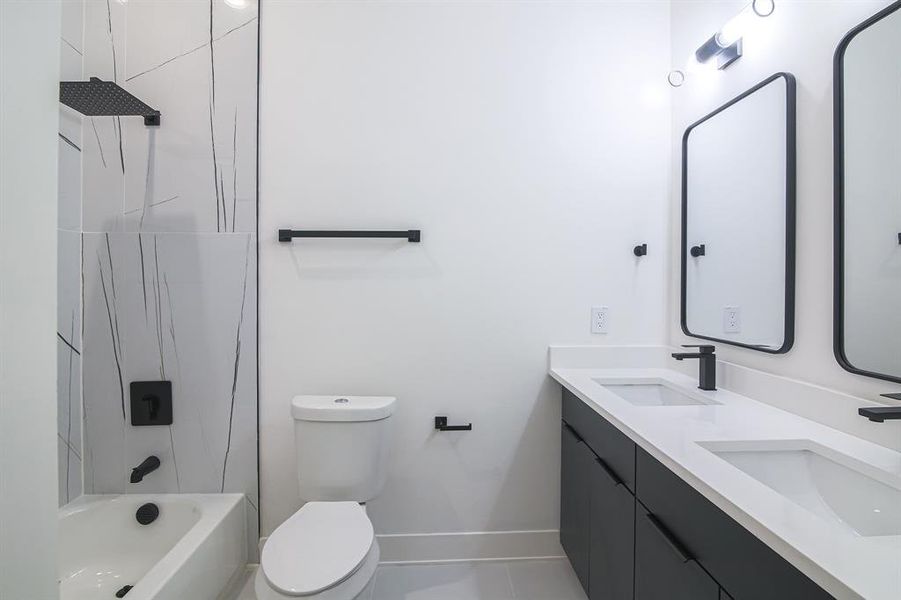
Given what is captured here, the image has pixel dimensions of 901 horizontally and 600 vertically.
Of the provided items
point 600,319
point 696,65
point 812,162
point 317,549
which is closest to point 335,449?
point 317,549

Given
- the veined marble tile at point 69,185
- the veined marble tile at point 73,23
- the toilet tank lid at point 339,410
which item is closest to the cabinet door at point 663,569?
the toilet tank lid at point 339,410

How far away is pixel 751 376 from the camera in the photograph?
1358 millimetres

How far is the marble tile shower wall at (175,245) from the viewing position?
1.71 metres

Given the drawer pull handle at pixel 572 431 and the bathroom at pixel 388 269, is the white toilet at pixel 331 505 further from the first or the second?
the drawer pull handle at pixel 572 431

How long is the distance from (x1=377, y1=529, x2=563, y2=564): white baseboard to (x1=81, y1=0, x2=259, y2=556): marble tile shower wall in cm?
65

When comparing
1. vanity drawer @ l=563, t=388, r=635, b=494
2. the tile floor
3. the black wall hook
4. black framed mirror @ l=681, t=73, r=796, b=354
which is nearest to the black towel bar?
the black wall hook

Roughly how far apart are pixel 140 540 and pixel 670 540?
75.6 inches

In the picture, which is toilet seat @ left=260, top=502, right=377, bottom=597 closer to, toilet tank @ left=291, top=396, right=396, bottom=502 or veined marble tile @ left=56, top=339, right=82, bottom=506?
toilet tank @ left=291, top=396, right=396, bottom=502

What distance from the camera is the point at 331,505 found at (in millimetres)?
1468

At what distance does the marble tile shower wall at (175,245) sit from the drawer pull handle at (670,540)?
152 cm

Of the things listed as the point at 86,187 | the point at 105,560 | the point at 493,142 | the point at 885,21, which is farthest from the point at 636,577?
the point at 86,187

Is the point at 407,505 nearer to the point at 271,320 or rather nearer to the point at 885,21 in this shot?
the point at 271,320

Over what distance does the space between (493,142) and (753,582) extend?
5.32 ft

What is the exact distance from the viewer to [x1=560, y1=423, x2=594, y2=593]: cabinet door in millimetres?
1477
